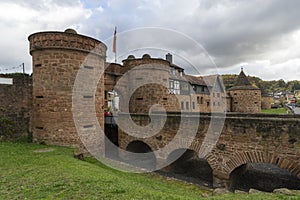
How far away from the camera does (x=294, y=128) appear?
692cm

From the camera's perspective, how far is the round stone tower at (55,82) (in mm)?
9812

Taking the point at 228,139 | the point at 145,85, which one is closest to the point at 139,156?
the point at 145,85

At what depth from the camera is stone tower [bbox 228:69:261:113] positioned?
32188 millimetres

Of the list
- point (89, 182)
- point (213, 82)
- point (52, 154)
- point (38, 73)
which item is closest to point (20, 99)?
point (38, 73)

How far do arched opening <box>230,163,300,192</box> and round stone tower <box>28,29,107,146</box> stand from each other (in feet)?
26.1

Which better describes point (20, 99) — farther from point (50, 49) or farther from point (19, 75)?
point (50, 49)

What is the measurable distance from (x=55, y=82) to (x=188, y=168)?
29.5ft

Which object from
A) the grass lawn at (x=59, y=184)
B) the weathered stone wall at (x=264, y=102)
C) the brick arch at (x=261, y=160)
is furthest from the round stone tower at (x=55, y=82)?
the weathered stone wall at (x=264, y=102)

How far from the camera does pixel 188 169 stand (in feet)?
39.4

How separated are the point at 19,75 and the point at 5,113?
6.78 ft

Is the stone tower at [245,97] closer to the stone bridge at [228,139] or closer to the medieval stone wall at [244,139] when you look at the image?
the stone bridge at [228,139]

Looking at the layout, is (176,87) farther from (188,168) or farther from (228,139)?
(228,139)

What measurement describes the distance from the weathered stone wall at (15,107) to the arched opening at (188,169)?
8094 mm

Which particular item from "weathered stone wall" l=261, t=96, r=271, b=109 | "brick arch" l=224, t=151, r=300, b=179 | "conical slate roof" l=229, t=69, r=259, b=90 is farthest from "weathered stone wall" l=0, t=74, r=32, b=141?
"weathered stone wall" l=261, t=96, r=271, b=109
